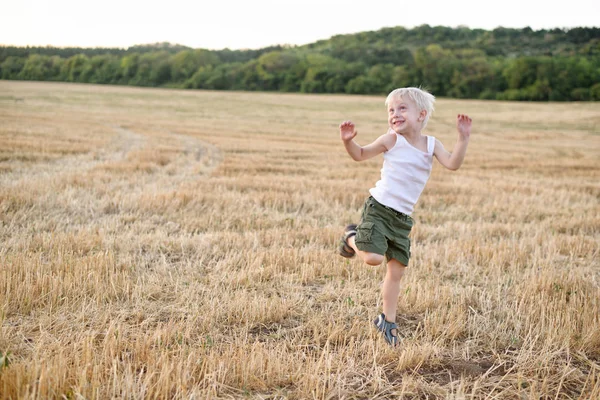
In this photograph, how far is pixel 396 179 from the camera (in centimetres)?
383

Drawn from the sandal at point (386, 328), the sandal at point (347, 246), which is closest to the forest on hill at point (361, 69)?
the sandal at point (347, 246)

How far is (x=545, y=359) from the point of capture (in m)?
3.31

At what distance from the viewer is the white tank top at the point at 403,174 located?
12.4 ft

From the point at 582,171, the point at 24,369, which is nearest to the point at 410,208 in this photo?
the point at 24,369

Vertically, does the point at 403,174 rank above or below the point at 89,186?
above

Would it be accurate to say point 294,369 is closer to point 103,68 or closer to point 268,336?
point 268,336

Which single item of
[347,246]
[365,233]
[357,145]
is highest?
[357,145]

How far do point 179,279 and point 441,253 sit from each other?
3.20 meters

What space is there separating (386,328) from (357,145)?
4.51ft

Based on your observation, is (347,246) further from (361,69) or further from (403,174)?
(361,69)

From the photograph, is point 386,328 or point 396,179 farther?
point 396,179

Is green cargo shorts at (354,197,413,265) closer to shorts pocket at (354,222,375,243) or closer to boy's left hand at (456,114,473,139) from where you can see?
shorts pocket at (354,222,375,243)

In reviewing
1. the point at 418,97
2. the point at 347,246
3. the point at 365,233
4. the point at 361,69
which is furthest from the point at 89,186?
the point at 361,69

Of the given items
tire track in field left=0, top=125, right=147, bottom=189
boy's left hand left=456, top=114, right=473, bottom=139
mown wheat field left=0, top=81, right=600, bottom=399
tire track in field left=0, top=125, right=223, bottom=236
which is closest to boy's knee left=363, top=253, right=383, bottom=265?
mown wheat field left=0, top=81, right=600, bottom=399
